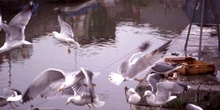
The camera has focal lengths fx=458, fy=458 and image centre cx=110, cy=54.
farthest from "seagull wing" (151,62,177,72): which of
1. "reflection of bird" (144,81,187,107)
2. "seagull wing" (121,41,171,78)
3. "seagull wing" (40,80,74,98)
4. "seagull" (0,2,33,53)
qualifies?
"seagull" (0,2,33,53)

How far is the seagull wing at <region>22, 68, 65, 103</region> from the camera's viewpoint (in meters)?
5.74

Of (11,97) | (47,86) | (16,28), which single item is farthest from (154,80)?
(16,28)

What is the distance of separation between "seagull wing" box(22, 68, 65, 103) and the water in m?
1.75

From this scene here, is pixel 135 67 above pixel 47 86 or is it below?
above

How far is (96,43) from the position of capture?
535 inches

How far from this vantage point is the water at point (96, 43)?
8.74 meters

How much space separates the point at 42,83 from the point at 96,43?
783 cm

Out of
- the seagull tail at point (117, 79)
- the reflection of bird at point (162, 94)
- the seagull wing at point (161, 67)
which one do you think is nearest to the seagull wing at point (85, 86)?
the seagull tail at point (117, 79)

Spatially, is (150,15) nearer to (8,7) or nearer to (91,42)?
(8,7)

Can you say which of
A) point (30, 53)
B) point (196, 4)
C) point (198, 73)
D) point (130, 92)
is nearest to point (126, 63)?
point (130, 92)

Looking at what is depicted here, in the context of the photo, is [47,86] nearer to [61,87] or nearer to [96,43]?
[61,87]

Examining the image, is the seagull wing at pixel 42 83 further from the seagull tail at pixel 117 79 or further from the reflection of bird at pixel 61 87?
the seagull tail at pixel 117 79

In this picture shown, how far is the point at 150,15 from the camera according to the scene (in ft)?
73.2

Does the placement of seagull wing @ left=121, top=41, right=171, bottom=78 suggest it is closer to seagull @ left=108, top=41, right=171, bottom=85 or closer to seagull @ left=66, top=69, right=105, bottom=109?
seagull @ left=108, top=41, right=171, bottom=85
